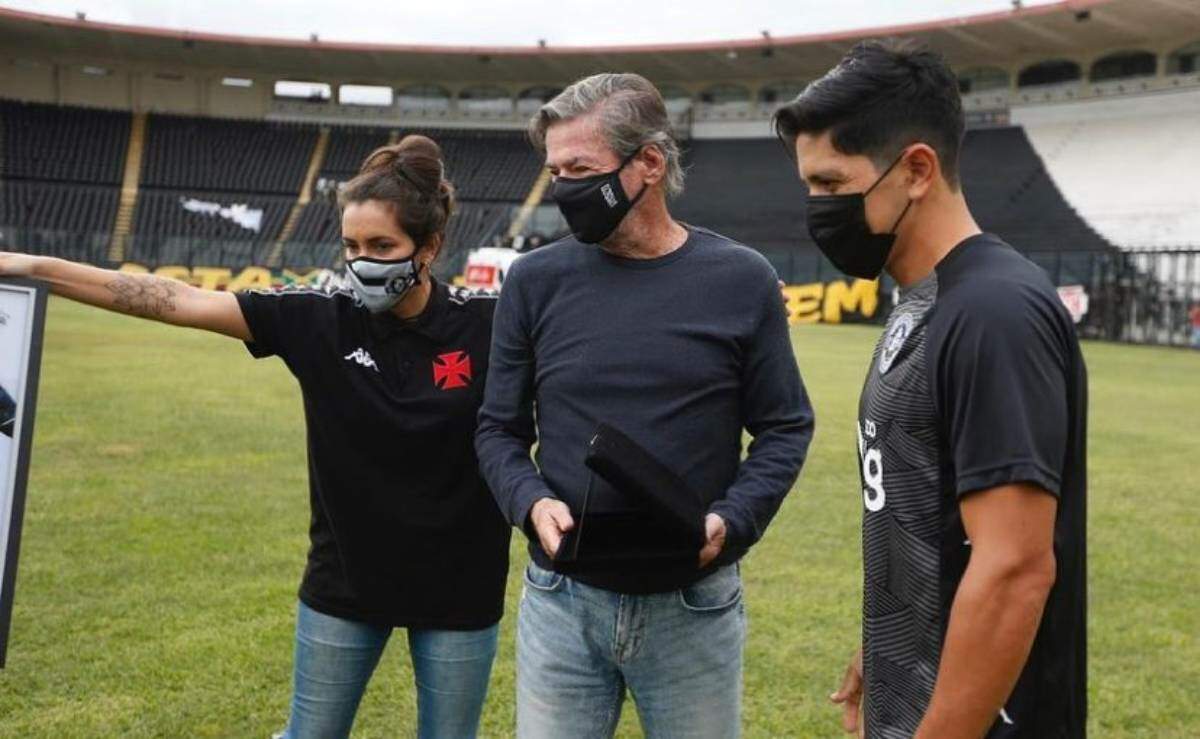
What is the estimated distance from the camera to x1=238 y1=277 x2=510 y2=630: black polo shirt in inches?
118

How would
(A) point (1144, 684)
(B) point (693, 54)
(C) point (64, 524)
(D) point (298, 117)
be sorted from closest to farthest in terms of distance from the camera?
(A) point (1144, 684), (C) point (64, 524), (B) point (693, 54), (D) point (298, 117)

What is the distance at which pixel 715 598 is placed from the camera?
2.59 m

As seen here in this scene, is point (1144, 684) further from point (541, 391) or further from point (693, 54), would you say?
point (693, 54)

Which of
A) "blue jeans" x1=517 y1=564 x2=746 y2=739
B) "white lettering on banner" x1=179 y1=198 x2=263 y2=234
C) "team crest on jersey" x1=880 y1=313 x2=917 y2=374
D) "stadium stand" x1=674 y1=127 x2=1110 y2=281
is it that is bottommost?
"white lettering on banner" x1=179 y1=198 x2=263 y2=234

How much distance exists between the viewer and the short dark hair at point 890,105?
2.01m

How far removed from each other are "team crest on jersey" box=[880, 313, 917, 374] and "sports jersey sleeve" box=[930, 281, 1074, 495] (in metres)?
0.17

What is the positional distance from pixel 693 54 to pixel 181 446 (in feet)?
132

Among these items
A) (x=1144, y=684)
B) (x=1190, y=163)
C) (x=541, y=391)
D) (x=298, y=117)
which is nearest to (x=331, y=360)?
(x=541, y=391)

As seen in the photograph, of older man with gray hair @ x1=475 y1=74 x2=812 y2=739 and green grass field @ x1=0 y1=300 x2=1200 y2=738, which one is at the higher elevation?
older man with gray hair @ x1=475 y1=74 x2=812 y2=739

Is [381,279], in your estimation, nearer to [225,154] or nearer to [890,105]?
[890,105]

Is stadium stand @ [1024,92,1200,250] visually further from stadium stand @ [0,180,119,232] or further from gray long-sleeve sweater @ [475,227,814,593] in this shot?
stadium stand @ [0,180,119,232]

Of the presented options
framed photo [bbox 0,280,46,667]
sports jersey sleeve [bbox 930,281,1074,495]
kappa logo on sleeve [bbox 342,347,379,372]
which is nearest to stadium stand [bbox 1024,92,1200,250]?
kappa logo on sleeve [bbox 342,347,379,372]

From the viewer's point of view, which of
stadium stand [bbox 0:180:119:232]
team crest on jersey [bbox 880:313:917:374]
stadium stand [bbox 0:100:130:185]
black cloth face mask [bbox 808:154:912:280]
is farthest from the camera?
stadium stand [bbox 0:100:130:185]

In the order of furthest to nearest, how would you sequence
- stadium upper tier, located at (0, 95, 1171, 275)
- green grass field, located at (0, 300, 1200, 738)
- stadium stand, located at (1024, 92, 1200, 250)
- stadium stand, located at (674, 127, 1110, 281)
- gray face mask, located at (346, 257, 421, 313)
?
stadium upper tier, located at (0, 95, 1171, 275)
stadium stand, located at (674, 127, 1110, 281)
stadium stand, located at (1024, 92, 1200, 250)
green grass field, located at (0, 300, 1200, 738)
gray face mask, located at (346, 257, 421, 313)
